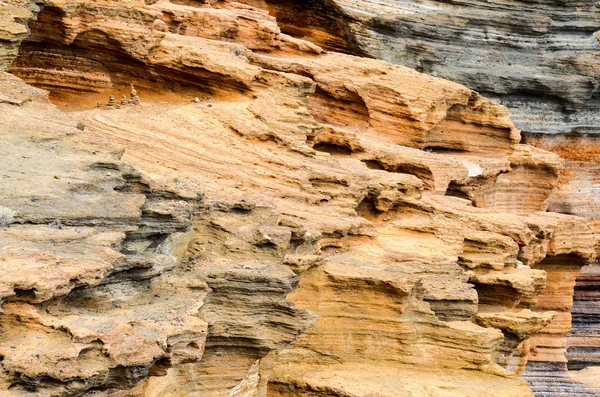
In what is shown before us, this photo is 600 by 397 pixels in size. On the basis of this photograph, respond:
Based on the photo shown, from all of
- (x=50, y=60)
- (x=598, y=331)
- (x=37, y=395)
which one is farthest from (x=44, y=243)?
(x=598, y=331)

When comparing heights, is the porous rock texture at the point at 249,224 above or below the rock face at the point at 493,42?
below

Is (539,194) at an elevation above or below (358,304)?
above

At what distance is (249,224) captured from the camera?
43.7 feet

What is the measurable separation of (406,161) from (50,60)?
756 cm

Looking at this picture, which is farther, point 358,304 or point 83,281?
point 358,304

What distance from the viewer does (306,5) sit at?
25.7 meters

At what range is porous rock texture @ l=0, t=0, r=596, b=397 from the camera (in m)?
9.40

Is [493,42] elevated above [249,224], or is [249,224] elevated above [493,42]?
[493,42]

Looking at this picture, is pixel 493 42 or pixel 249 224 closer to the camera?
pixel 249 224

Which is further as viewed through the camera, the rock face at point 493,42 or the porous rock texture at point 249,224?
the rock face at point 493,42

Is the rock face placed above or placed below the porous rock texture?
above

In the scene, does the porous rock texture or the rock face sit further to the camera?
the rock face

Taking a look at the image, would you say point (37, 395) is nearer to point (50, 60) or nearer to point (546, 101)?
point (50, 60)

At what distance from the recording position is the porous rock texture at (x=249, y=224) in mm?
9398
